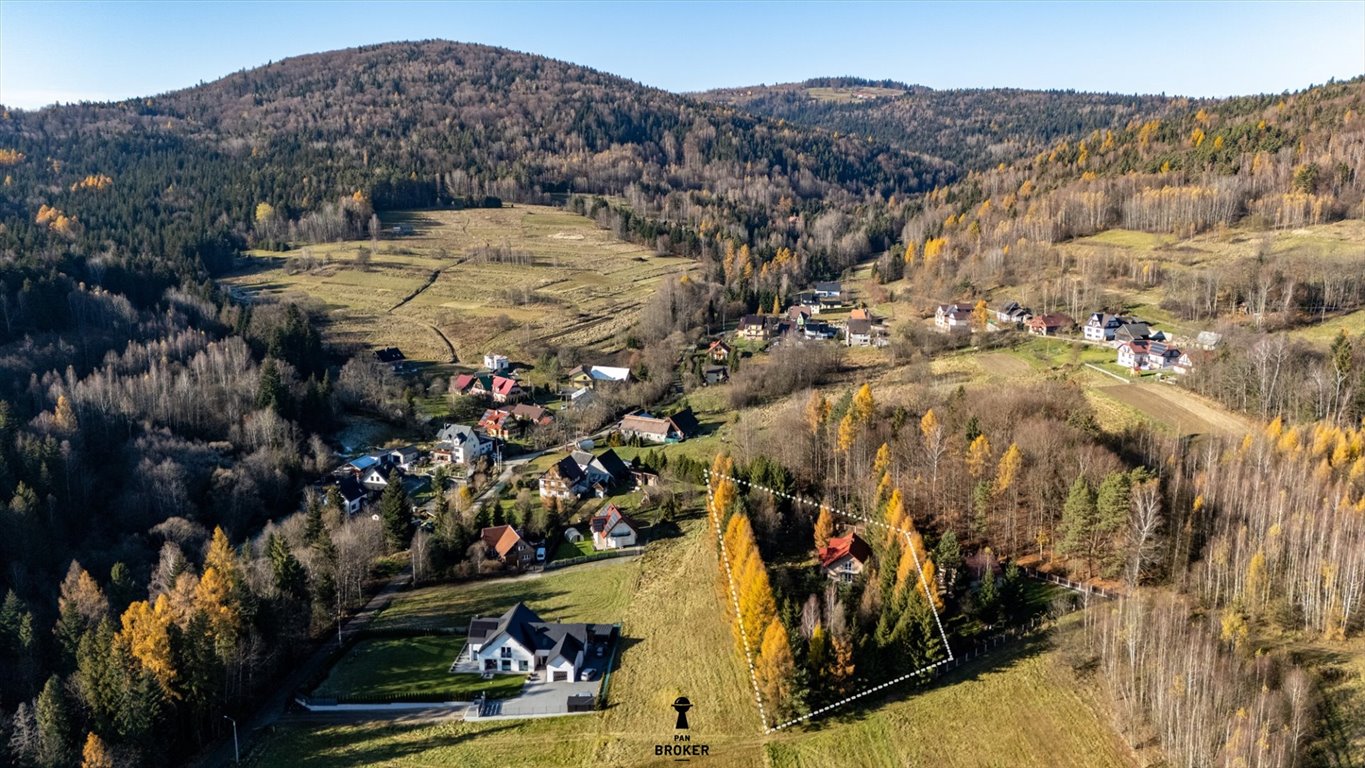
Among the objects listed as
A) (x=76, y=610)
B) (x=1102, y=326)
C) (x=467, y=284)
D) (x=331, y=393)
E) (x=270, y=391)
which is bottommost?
(x=76, y=610)

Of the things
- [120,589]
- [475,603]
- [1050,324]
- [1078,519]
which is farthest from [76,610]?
[1050,324]

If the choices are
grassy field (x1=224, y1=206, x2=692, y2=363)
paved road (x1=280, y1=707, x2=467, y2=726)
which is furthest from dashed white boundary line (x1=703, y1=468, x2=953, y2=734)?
grassy field (x1=224, y1=206, x2=692, y2=363)

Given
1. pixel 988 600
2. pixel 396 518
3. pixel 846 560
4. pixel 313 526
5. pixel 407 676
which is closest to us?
pixel 988 600

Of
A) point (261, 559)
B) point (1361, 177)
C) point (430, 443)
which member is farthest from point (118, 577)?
point (1361, 177)

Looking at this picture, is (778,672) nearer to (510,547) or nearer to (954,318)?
(510,547)

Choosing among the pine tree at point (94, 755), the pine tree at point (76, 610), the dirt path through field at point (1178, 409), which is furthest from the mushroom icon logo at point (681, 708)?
the dirt path through field at point (1178, 409)

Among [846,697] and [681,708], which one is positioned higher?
[846,697]

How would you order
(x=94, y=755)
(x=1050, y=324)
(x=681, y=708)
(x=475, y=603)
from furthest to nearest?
(x=1050, y=324)
(x=475, y=603)
(x=681, y=708)
(x=94, y=755)
